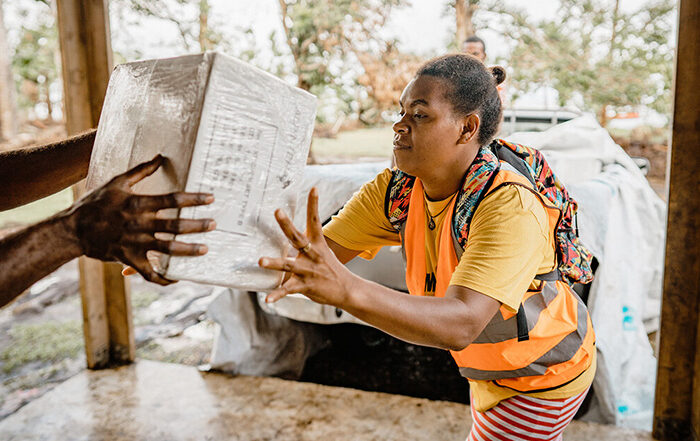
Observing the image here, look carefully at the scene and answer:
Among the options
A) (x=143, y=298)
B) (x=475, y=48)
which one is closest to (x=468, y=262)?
(x=475, y=48)

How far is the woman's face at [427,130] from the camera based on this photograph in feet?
4.36

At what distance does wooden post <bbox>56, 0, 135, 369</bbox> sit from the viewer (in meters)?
2.78

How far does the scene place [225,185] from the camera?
40.8 inches

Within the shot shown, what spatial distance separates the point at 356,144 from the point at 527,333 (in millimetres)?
7824

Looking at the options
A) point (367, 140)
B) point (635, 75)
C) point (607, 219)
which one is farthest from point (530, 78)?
point (607, 219)

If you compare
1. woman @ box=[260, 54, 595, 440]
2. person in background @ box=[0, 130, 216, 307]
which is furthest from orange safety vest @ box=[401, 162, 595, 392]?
person in background @ box=[0, 130, 216, 307]

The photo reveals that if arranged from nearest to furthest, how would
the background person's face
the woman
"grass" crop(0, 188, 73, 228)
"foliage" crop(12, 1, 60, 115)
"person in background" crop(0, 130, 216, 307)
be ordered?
"person in background" crop(0, 130, 216, 307)
the woman
the background person's face
"grass" crop(0, 188, 73, 228)
"foliage" crop(12, 1, 60, 115)

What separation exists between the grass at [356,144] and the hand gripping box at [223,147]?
7489 millimetres

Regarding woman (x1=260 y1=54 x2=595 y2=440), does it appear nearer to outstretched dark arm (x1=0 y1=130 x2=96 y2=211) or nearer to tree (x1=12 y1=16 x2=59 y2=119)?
outstretched dark arm (x1=0 y1=130 x2=96 y2=211)

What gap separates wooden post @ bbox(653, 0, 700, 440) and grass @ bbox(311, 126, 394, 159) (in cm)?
647

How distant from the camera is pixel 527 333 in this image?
4.43 ft

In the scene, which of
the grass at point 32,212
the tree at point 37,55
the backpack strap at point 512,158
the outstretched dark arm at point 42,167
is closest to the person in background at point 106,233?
the outstretched dark arm at point 42,167

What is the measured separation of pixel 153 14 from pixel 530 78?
20.3 feet

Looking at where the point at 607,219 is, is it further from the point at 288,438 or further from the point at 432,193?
the point at 288,438
